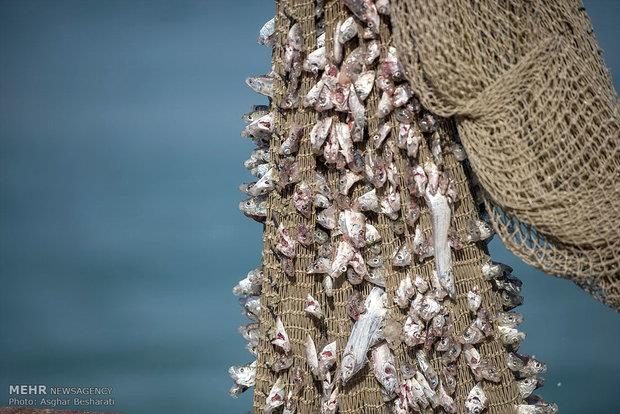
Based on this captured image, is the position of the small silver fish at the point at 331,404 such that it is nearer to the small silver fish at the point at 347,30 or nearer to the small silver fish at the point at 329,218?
the small silver fish at the point at 329,218

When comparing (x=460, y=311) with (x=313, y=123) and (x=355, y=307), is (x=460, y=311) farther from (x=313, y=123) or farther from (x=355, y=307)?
(x=313, y=123)

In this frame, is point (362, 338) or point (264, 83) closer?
point (362, 338)

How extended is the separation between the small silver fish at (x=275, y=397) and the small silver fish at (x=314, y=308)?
137mm

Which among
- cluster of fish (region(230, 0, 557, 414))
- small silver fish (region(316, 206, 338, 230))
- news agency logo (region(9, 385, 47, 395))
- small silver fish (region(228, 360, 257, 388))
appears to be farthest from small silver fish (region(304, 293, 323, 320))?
news agency logo (region(9, 385, 47, 395))

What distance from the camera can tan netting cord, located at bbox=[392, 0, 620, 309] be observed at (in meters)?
1.45

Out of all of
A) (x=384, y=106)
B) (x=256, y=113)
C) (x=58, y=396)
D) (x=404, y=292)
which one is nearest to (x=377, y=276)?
(x=404, y=292)

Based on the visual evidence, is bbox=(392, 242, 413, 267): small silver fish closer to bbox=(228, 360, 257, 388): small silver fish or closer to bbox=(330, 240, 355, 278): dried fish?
bbox=(330, 240, 355, 278): dried fish

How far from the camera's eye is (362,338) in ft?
5.06

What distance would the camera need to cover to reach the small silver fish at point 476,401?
1.55m

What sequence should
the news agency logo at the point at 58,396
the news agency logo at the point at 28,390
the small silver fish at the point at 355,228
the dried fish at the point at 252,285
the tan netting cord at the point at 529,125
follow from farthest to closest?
the news agency logo at the point at 28,390, the news agency logo at the point at 58,396, the dried fish at the point at 252,285, the small silver fish at the point at 355,228, the tan netting cord at the point at 529,125

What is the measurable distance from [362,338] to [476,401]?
194 millimetres

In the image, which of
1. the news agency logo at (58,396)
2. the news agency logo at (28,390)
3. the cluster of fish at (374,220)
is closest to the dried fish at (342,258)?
the cluster of fish at (374,220)

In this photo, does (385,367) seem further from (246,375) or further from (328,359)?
(246,375)

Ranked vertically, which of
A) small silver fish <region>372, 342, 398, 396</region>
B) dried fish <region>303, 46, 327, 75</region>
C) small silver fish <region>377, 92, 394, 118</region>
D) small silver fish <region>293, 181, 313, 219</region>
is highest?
dried fish <region>303, 46, 327, 75</region>
